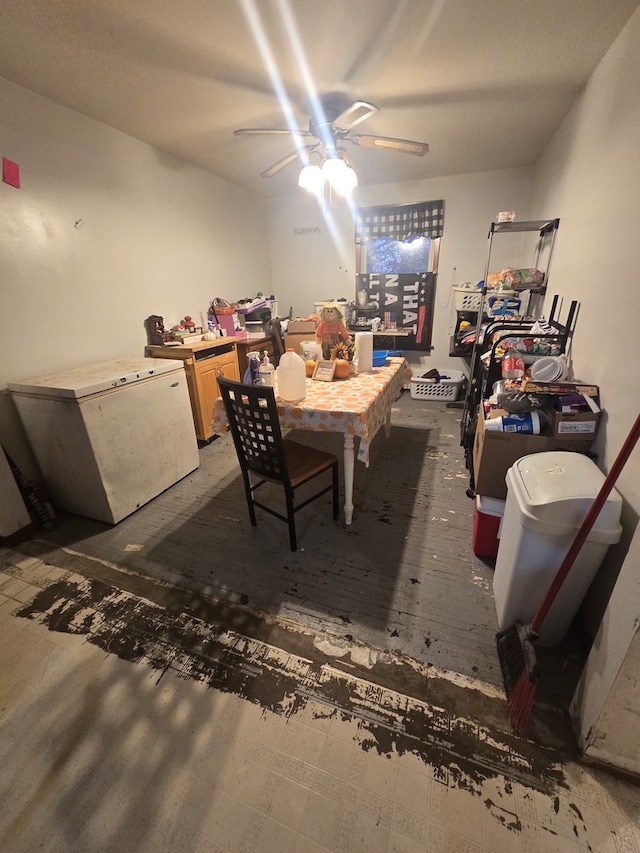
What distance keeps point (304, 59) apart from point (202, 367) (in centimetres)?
208

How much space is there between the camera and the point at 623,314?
4.65 ft

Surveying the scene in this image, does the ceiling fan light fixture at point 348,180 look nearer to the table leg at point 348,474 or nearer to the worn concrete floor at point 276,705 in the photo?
the table leg at point 348,474

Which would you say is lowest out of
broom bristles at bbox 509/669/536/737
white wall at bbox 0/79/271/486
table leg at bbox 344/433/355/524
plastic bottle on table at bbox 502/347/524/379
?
broom bristles at bbox 509/669/536/737

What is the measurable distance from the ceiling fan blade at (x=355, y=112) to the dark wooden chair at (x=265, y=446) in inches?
63.9

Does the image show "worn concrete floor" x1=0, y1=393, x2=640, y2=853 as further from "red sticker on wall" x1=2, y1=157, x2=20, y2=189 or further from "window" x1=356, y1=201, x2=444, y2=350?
"window" x1=356, y1=201, x2=444, y2=350

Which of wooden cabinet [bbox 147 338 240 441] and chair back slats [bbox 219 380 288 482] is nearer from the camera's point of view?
chair back slats [bbox 219 380 288 482]

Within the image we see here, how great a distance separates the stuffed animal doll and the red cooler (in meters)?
1.32

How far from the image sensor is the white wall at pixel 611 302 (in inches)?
35.8

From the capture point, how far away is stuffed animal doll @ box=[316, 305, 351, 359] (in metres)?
2.26

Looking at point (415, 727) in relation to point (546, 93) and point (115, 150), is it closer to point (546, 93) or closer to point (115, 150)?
point (546, 93)

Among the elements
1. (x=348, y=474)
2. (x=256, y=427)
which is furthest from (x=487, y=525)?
(x=256, y=427)

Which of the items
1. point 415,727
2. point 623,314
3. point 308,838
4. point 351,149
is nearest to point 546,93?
point 351,149

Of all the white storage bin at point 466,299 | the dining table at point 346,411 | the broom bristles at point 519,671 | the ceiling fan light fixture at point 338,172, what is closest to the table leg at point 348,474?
the dining table at point 346,411

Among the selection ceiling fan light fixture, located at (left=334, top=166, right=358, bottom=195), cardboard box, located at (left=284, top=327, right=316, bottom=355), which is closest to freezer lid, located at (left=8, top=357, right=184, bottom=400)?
ceiling fan light fixture, located at (left=334, top=166, right=358, bottom=195)
